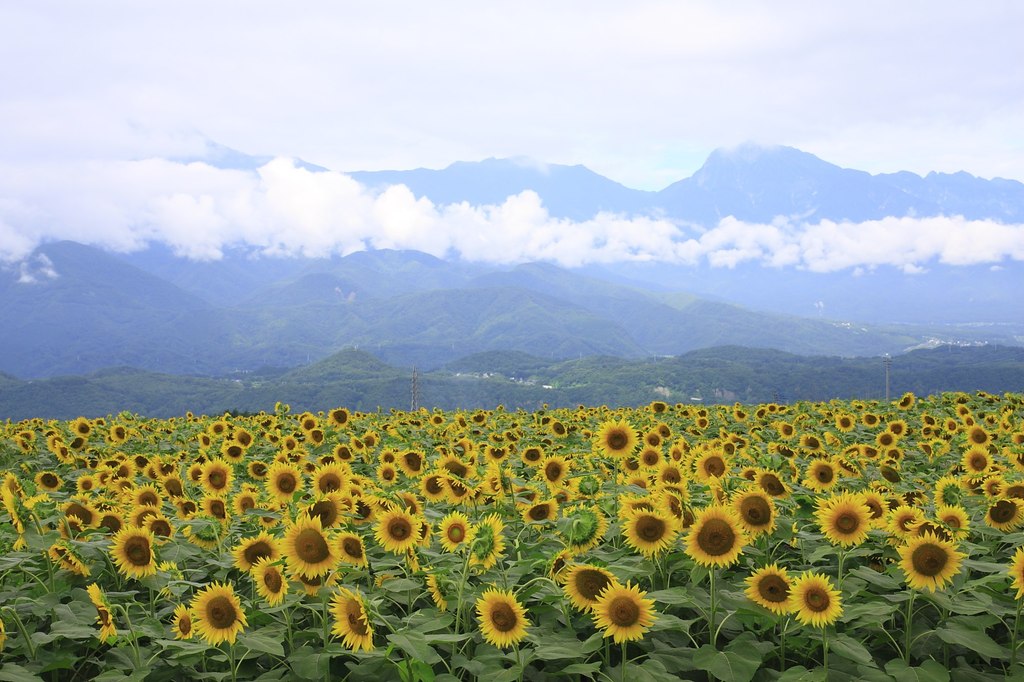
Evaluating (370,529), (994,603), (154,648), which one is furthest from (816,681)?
(154,648)

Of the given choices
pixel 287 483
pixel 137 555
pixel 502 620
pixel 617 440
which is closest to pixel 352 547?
pixel 502 620

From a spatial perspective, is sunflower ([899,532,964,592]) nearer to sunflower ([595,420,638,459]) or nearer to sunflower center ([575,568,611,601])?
sunflower center ([575,568,611,601])

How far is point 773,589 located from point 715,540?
418 mm

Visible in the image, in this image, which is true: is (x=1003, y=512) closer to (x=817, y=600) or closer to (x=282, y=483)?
(x=817, y=600)

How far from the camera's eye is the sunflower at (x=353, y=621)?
13.1ft

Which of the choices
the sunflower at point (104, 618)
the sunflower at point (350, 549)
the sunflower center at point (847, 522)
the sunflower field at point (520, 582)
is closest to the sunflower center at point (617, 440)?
the sunflower field at point (520, 582)

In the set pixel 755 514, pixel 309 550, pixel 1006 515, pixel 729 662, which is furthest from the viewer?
pixel 1006 515

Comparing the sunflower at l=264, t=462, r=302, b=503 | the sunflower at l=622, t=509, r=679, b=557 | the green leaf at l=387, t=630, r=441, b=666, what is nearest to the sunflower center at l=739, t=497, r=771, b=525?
the sunflower at l=622, t=509, r=679, b=557

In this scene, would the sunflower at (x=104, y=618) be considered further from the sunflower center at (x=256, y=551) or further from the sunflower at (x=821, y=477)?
the sunflower at (x=821, y=477)

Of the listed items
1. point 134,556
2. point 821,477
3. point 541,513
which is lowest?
point 134,556

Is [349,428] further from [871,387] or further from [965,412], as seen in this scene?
[871,387]

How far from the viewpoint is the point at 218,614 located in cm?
421

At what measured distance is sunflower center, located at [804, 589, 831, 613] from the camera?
13.9ft

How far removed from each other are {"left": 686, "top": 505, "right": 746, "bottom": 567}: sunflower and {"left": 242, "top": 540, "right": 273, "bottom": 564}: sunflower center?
266cm
